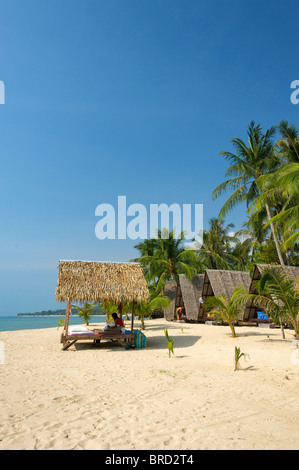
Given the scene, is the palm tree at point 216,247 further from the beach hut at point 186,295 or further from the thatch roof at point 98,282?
the thatch roof at point 98,282

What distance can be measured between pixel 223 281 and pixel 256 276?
2619 mm

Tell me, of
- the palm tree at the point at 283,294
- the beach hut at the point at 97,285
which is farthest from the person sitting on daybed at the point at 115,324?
the palm tree at the point at 283,294

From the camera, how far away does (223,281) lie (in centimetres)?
1622

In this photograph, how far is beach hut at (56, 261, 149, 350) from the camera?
372 inches

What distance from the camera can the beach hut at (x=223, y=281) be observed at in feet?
51.8

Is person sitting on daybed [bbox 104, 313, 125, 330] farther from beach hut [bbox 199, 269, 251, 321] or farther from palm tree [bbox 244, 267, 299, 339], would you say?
beach hut [bbox 199, 269, 251, 321]

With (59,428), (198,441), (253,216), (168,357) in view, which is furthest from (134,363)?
(253,216)

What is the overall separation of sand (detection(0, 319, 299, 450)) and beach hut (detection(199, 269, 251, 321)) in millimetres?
7952

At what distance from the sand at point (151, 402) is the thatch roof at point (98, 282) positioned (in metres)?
2.29

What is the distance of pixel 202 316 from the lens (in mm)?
17812
